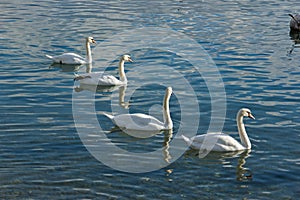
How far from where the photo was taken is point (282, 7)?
36.2m

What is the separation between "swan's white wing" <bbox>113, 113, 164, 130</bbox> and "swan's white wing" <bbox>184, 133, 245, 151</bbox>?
1.67 m

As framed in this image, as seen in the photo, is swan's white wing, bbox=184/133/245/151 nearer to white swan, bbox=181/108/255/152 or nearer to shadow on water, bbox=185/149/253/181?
white swan, bbox=181/108/255/152

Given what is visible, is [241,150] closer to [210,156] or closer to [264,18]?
[210,156]

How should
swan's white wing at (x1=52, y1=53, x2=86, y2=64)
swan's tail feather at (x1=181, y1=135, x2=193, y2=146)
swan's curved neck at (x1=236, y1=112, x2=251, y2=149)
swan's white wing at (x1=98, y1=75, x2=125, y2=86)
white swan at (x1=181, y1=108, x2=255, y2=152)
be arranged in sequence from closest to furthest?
white swan at (x1=181, y1=108, x2=255, y2=152) < swan's tail feather at (x1=181, y1=135, x2=193, y2=146) < swan's curved neck at (x1=236, y1=112, x2=251, y2=149) < swan's white wing at (x1=98, y1=75, x2=125, y2=86) < swan's white wing at (x1=52, y1=53, x2=86, y2=64)

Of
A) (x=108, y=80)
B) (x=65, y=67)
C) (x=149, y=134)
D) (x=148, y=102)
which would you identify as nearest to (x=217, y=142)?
(x=149, y=134)

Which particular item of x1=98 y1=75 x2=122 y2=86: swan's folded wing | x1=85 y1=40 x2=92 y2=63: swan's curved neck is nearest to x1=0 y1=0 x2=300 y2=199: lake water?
x1=98 y1=75 x2=122 y2=86: swan's folded wing

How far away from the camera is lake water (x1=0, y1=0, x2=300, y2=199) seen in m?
13.5

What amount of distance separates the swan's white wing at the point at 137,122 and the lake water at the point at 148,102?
0.97ft

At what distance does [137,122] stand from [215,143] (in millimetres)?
2423

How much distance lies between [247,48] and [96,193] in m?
14.9

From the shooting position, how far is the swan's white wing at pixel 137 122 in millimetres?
16703

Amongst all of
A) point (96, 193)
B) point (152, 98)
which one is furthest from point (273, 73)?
point (96, 193)

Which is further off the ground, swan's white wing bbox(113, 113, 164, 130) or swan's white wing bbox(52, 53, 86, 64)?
swan's white wing bbox(52, 53, 86, 64)

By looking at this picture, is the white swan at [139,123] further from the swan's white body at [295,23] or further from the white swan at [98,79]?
the swan's white body at [295,23]
